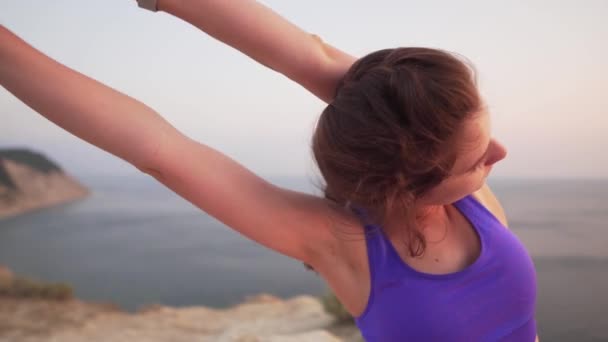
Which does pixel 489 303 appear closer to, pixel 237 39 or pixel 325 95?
pixel 325 95

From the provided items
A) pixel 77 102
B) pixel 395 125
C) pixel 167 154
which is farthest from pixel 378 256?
pixel 77 102

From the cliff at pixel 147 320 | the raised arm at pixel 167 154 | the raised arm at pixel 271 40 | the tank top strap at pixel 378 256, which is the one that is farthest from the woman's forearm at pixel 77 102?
the cliff at pixel 147 320

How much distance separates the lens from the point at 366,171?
76 centimetres

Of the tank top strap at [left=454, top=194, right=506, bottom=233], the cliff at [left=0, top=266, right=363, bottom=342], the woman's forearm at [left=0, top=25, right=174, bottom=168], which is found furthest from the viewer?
the cliff at [left=0, top=266, right=363, bottom=342]

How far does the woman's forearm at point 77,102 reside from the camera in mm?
629

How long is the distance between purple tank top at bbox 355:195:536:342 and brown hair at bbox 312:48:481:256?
0.33 feet

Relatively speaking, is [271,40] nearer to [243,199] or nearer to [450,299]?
[243,199]

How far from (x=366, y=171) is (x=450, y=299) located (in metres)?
0.26

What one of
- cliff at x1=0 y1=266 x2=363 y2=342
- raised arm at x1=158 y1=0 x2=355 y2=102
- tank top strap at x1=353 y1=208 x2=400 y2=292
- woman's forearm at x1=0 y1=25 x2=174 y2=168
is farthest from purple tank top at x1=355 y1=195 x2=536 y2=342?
cliff at x1=0 y1=266 x2=363 y2=342

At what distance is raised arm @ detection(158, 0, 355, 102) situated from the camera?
2.67ft

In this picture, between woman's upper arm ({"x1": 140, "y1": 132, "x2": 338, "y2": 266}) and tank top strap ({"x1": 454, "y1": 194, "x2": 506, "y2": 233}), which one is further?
tank top strap ({"x1": 454, "y1": 194, "x2": 506, "y2": 233})

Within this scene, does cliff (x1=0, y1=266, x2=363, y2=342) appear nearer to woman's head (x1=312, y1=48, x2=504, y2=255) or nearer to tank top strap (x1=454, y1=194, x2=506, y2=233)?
tank top strap (x1=454, y1=194, x2=506, y2=233)

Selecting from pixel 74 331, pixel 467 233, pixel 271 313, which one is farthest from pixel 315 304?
pixel 467 233

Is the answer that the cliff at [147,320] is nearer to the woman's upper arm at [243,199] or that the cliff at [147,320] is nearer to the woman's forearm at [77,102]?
the woman's upper arm at [243,199]
